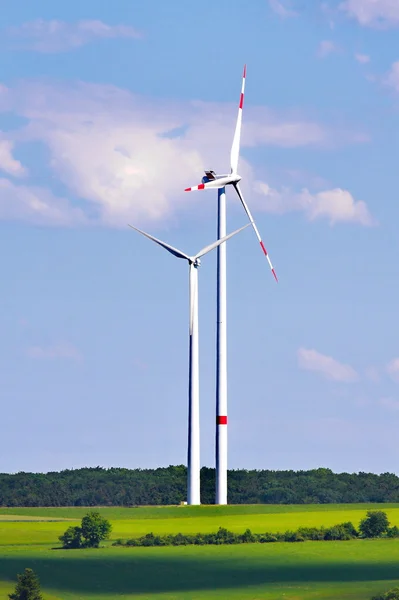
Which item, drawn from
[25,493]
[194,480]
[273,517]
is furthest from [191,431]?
[25,493]

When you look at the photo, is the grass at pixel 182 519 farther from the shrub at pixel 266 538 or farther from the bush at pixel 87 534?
the shrub at pixel 266 538

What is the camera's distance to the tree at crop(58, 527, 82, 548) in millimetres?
125000

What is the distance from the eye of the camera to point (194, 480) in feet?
462

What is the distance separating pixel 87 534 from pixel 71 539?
4.60 feet

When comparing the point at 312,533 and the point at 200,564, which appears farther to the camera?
the point at 312,533

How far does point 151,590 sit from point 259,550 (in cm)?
1966

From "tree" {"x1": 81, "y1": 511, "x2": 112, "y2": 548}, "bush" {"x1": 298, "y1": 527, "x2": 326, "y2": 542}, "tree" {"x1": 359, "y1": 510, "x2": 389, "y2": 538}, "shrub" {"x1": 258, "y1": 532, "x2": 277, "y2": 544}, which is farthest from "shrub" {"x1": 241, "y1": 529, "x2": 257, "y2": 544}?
"tree" {"x1": 359, "y1": 510, "x2": 389, "y2": 538}

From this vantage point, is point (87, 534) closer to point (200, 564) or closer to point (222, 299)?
point (200, 564)

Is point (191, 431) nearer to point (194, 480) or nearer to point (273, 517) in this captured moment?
point (194, 480)

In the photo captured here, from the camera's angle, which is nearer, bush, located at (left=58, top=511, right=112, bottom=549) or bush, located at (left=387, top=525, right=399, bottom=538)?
bush, located at (left=58, top=511, right=112, bottom=549)

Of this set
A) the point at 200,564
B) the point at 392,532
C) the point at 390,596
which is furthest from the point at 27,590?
the point at 392,532

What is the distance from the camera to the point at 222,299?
139 meters

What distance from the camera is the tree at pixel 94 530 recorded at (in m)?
126

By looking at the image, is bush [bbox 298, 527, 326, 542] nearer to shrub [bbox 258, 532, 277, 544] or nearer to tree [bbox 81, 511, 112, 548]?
shrub [bbox 258, 532, 277, 544]
